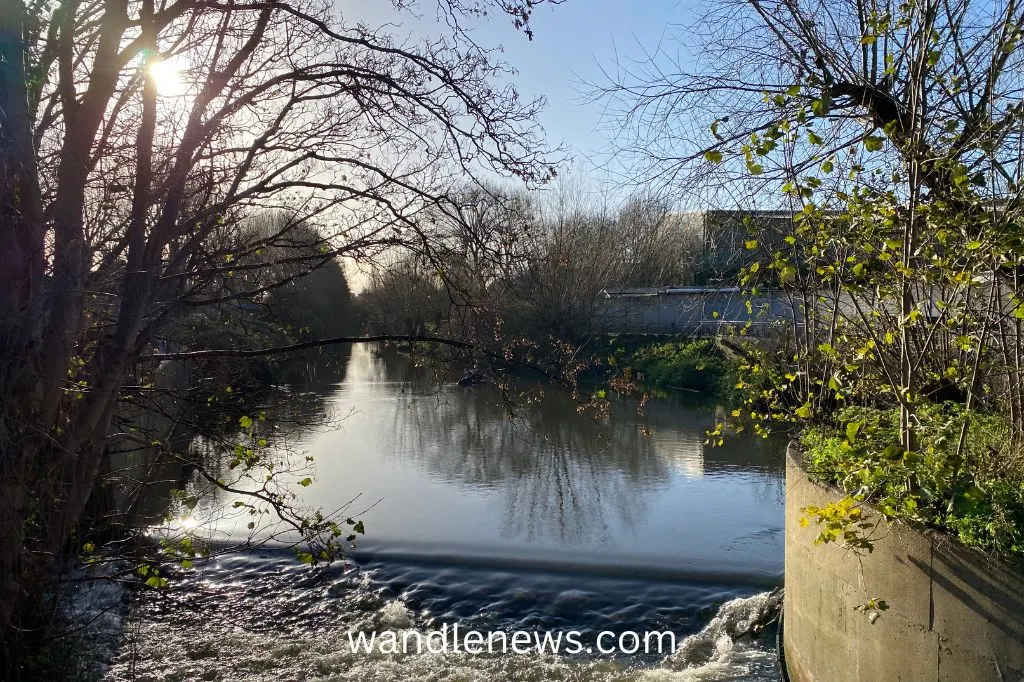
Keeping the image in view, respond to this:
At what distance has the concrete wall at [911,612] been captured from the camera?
3.69m

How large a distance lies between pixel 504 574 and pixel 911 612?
600cm

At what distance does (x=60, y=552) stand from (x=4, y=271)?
1.81 m

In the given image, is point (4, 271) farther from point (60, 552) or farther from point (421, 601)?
point (421, 601)

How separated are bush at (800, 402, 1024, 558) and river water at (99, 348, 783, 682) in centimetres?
293

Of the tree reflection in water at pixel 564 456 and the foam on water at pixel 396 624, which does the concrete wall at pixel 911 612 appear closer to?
the foam on water at pixel 396 624

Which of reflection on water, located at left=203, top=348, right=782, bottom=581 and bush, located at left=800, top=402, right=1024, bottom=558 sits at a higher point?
bush, located at left=800, top=402, right=1024, bottom=558

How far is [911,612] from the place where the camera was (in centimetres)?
407

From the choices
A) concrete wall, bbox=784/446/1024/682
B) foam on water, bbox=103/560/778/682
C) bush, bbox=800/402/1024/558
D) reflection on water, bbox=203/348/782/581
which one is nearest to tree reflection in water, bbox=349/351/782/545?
reflection on water, bbox=203/348/782/581

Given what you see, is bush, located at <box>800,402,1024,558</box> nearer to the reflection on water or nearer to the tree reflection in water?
the reflection on water

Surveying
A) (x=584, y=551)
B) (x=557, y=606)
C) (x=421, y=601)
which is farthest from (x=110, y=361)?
(x=584, y=551)

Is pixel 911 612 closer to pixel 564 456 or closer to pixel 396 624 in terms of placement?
pixel 396 624

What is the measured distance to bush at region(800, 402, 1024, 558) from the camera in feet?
12.6

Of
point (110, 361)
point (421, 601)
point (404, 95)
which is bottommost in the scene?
point (421, 601)

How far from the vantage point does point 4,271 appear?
177 inches
